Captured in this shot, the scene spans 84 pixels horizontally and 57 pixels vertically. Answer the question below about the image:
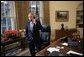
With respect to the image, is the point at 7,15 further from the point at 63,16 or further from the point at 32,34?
the point at 63,16

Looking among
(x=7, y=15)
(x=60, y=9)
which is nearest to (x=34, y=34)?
(x=7, y=15)

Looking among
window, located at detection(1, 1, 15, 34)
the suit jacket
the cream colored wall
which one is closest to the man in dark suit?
the suit jacket

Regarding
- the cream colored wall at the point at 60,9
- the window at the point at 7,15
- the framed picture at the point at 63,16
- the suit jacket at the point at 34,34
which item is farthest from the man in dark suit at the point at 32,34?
the framed picture at the point at 63,16

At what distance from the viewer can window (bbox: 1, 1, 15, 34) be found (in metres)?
3.68

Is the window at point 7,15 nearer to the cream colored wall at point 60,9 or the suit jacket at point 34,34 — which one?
the suit jacket at point 34,34

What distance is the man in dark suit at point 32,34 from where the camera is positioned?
9.68 ft

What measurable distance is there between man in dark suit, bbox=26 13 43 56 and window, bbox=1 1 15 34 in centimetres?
68

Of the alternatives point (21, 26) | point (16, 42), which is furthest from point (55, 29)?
point (16, 42)

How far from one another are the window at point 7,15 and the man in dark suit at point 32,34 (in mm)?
683

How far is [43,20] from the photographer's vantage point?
183 inches

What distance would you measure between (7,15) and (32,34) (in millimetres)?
1053

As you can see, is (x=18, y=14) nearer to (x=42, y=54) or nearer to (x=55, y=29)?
(x=55, y=29)

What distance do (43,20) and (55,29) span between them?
1.38 ft

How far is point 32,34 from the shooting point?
9.98ft
